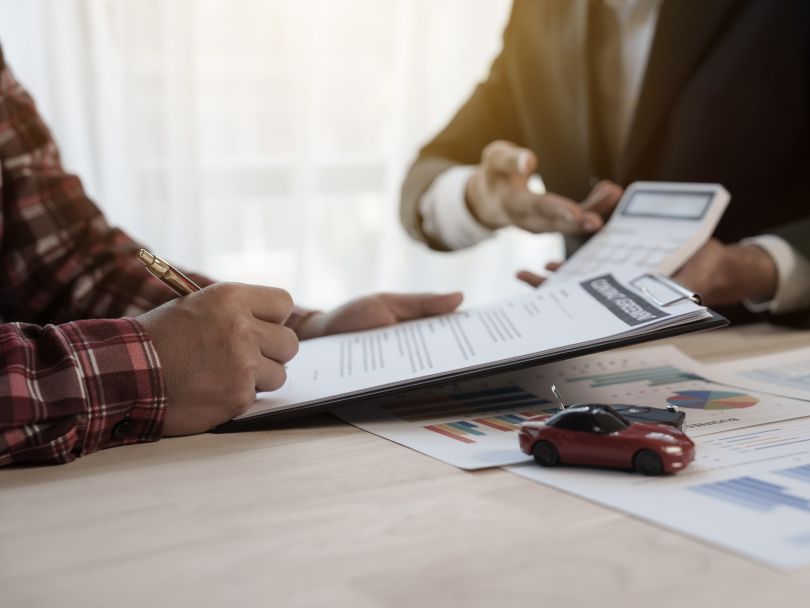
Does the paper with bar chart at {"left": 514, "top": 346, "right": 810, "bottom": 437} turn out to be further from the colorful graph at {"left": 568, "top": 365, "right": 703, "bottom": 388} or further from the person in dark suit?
the person in dark suit

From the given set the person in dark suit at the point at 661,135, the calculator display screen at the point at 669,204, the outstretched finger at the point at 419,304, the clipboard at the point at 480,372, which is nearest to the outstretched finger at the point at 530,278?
the person in dark suit at the point at 661,135

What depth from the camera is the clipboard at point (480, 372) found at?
594 millimetres

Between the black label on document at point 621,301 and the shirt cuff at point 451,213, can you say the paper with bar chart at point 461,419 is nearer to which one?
the black label on document at point 621,301

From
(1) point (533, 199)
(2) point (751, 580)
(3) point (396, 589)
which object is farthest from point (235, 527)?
(1) point (533, 199)

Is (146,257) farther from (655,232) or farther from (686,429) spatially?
(655,232)

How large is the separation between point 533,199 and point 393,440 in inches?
26.2

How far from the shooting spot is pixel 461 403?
683mm

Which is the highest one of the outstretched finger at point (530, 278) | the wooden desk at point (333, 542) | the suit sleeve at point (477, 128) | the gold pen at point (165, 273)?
the suit sleeve at point (477, 128)

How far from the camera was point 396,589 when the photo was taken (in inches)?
14.4

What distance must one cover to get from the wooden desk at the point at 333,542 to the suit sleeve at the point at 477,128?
1.01 metres

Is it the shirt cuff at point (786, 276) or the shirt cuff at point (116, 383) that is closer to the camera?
the shirt cuff at point (116, 383)

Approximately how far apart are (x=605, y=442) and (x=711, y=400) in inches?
8.1

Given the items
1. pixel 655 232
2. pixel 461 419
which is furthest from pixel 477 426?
pixel 655 232

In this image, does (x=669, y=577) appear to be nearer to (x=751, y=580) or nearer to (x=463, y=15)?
(x=751, y=580)
